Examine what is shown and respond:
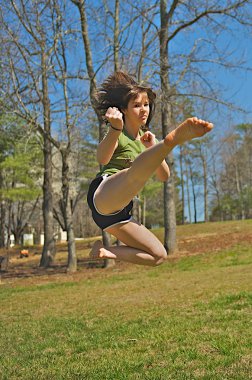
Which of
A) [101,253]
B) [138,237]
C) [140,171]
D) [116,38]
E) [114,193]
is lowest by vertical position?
[101,253]

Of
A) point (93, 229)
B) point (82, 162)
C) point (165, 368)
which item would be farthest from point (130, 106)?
point (93, 229)

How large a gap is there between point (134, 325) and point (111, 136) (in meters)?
5.12

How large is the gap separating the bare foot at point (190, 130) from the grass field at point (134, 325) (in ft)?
9.34

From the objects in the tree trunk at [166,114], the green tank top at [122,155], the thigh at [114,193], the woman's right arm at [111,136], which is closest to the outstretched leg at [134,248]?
the thigh at [114,193]

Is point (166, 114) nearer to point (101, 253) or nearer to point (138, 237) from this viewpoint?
point (138, 237)

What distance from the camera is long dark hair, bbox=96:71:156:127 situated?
12.4 ft

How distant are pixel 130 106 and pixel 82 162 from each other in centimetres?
2509

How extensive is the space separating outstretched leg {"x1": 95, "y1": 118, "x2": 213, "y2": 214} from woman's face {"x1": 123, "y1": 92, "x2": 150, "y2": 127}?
2.19 ft

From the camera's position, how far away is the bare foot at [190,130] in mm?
2732

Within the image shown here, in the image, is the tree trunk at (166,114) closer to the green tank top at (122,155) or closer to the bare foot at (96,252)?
the green tank top at (122,155)

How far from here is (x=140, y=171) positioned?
3.03 metres

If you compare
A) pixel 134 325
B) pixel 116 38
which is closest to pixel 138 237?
pixel 134 325

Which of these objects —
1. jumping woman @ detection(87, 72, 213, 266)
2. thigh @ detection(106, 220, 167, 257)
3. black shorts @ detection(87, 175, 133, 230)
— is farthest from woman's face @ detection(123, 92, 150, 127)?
thigh @ detection(106, 220, 167, 257)

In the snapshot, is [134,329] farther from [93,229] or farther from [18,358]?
[93,229]
